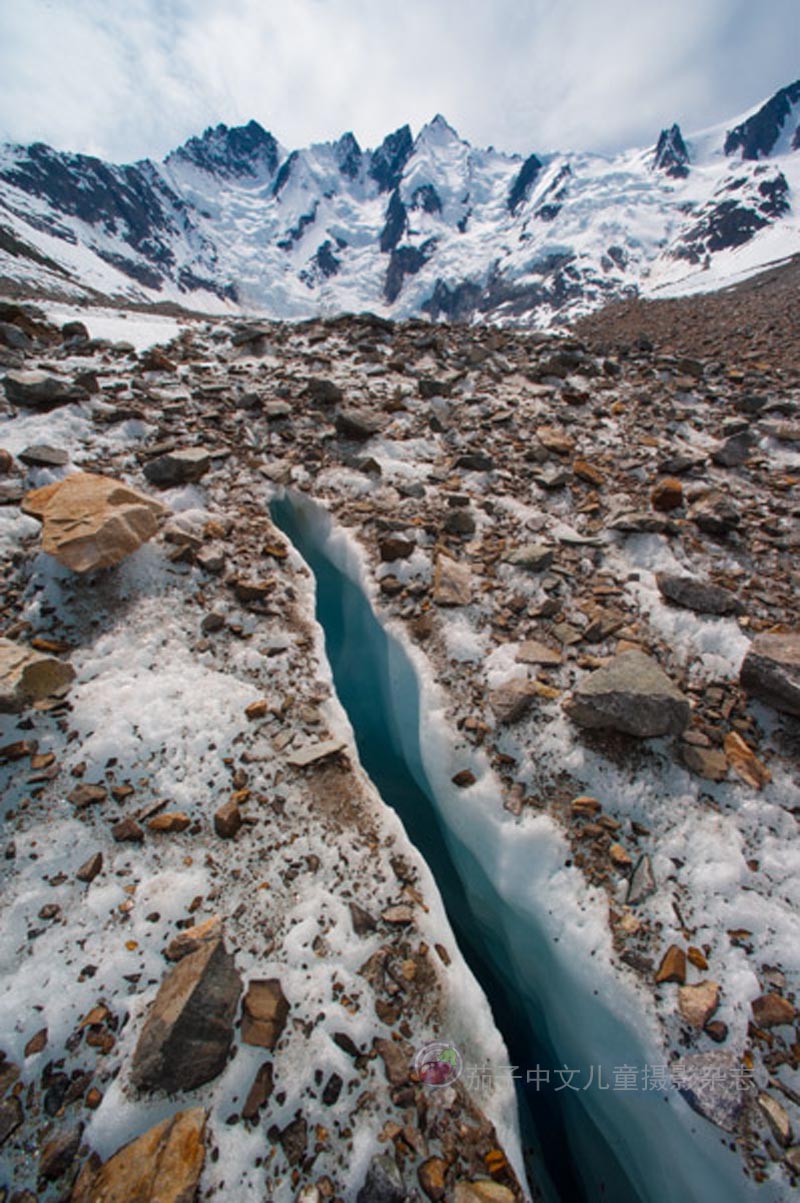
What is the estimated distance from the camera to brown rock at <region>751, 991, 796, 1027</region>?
3230mm

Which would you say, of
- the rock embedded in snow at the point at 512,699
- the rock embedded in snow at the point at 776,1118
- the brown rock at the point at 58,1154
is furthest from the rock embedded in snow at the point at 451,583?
the brown rock at the point at 58,1154

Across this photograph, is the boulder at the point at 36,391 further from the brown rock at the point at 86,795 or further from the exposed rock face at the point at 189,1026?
the exposed rock face at the point at 189,1026

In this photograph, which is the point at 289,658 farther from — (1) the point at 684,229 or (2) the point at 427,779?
(1) the point at 684,229

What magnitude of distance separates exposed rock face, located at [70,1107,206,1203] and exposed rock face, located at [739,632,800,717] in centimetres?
519

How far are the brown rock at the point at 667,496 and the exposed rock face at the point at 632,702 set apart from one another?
11.2 ft

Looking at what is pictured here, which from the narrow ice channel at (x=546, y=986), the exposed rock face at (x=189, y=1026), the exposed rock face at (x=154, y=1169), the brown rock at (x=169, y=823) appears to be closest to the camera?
the exposed rock face at (x=154, y=1169)

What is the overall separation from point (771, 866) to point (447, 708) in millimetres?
2812

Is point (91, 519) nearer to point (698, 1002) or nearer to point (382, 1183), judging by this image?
point (382, 1183)

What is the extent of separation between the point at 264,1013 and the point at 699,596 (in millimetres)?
5477

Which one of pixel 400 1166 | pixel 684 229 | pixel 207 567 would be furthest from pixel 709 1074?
pixel 684 229

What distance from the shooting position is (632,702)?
450 centimetres

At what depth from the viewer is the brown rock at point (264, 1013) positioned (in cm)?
300

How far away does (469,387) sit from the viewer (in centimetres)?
1126

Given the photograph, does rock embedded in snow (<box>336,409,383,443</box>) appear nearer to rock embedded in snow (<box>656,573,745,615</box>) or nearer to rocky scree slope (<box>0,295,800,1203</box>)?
rocky scree slope (<box>0,295,800,1203</box>)
